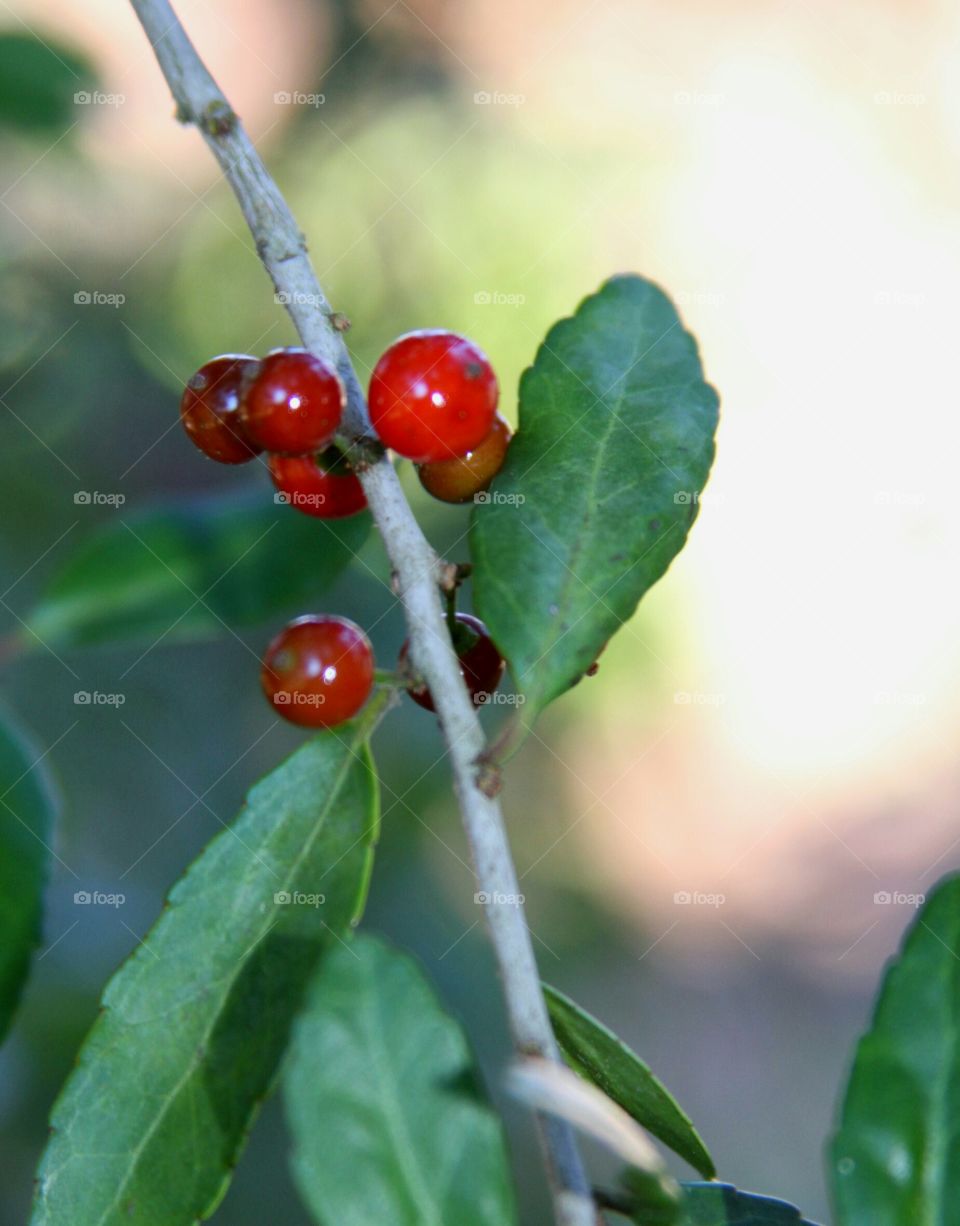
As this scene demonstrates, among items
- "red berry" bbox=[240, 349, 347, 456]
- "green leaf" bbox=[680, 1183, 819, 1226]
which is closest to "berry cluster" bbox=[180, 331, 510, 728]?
"red berry" bbox=[240, 349, 347, 456]

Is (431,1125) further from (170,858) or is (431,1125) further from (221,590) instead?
(170,858)

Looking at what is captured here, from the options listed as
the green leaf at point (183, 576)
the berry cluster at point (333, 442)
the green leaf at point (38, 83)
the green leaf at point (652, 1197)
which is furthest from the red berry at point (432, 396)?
the green leaf at point (38, 83)

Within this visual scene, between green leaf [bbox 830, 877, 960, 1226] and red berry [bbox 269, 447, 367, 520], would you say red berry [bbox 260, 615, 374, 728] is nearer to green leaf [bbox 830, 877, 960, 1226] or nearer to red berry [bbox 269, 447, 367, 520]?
red berry [bbox 269, 447, 367, 520]

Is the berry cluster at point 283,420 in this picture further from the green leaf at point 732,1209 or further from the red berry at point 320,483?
the green leaf at point 732,1209

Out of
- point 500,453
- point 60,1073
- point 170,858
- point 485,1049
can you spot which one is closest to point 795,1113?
point 485,1049

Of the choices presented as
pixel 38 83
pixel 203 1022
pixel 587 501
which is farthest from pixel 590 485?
pixel 38 83

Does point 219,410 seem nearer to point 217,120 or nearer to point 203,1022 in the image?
point 217,120
